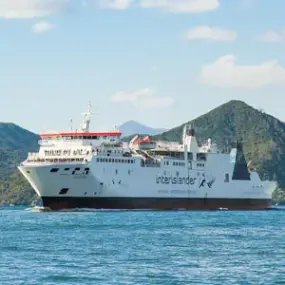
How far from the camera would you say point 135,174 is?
113250 mm

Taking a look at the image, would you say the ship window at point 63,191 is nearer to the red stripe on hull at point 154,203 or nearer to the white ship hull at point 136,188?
the white ship hull at point 136,188

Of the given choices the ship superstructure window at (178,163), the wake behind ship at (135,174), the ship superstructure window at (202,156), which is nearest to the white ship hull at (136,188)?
the wake behind ship at (135,174)

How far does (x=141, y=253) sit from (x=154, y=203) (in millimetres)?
62967

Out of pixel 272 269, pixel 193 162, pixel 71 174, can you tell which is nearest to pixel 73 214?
pixel 71 174

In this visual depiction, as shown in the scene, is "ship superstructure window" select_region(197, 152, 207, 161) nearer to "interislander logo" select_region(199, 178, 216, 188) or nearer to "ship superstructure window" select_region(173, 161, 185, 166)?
"interislander logo" select_region(199, 178, 216, 188)

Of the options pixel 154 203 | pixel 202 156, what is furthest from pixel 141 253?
pixel 202 156

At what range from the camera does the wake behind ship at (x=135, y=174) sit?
107125 millimetres

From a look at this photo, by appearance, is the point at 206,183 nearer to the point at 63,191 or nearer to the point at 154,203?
the point at 154,203

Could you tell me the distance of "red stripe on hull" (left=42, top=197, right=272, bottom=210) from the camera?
351ft

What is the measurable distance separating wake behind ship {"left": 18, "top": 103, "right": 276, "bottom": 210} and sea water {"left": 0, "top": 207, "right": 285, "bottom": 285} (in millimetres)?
24861

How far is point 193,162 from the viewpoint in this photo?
12206cm

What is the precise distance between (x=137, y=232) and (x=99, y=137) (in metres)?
43.1

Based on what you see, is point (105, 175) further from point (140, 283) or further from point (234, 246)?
point (140, 283)

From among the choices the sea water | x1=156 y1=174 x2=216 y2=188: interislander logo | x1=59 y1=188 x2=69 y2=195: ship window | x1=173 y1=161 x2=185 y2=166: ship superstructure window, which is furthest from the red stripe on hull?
the sea water
